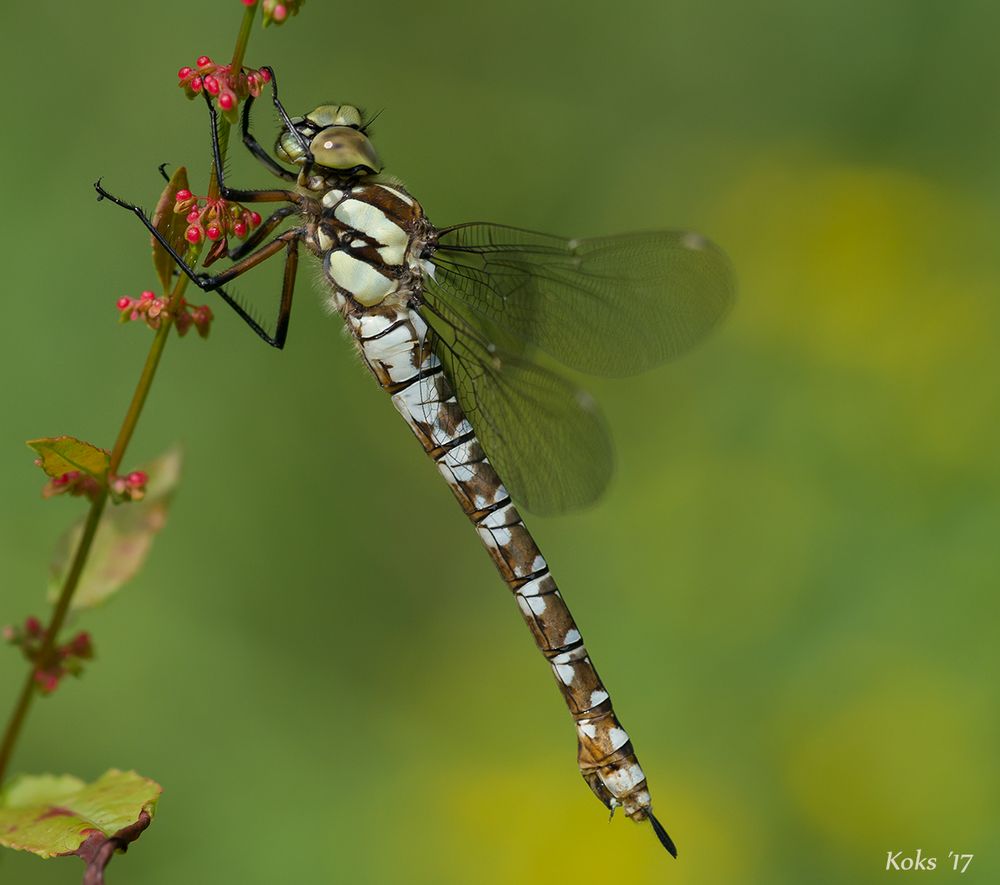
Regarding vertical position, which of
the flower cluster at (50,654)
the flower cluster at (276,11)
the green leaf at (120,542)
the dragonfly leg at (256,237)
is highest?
the dragonfly leg at (256,237)

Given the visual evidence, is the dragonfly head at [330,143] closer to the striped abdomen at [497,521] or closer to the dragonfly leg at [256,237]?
the dragonfly leg at [256,237]

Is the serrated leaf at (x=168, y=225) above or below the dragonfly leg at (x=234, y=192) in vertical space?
below

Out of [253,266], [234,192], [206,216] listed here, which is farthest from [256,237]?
[206,216]

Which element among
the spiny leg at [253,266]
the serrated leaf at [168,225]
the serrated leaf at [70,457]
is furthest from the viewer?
the spiny leg at [253,266]

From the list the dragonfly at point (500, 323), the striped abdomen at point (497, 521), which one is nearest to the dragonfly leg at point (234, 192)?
the dragonfly at point (500, 323)

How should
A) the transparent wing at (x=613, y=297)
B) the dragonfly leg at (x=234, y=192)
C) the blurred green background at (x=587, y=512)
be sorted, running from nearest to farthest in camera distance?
1. the dragonfly leg at (x=234, y=192)
2. the transparent wing at (x=613, y=297)
3. the blurred green background at (x=587, y=512)

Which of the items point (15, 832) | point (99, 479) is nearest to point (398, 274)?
point (99, 479)

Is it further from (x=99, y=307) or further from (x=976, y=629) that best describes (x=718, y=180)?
(x=99, y=307)

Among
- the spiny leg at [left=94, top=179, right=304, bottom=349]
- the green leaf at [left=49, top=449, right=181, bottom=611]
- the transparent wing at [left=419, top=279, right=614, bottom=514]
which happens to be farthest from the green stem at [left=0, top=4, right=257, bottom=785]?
the transparent wing at [left=419, top=279, right=614, bottom=514]
